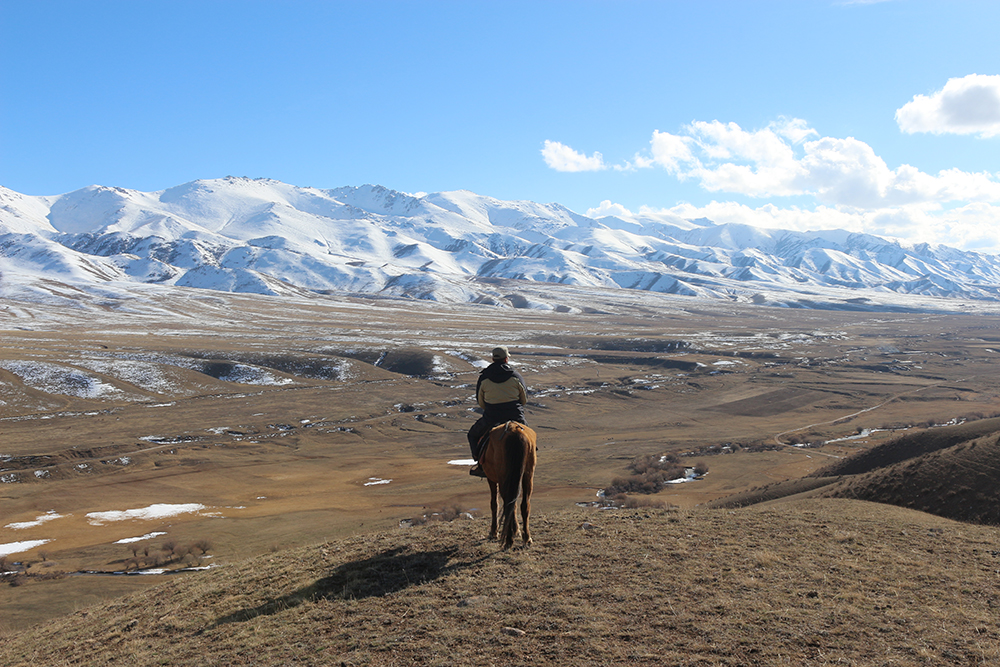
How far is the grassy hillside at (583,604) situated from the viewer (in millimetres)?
7660

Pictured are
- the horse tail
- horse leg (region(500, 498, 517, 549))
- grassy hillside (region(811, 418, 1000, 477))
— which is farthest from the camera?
grassy hillside (region(811, 418, 1000, 477))

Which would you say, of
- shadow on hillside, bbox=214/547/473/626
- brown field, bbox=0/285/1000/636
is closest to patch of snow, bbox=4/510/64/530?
brown field, bbox=0/285/1000/636

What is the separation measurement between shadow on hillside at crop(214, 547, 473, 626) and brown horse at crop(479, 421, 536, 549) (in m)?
1.16

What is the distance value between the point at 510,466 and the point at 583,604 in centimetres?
296

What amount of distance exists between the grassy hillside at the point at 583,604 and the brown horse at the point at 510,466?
615mm

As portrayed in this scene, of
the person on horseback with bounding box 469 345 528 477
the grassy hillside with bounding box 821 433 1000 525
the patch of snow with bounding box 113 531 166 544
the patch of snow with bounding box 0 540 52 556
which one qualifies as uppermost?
the person on horseback with bounding box 469 345 528 477

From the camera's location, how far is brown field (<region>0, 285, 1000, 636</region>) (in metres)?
35.9

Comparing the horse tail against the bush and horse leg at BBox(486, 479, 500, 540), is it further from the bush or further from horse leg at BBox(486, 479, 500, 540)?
the bush

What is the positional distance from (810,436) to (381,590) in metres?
63.0

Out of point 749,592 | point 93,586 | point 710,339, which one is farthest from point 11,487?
point 710,339

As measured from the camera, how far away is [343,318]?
199750 millimetres

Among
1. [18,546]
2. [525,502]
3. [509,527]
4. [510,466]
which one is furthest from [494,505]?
[18,546]

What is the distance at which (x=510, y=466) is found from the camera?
11.3m

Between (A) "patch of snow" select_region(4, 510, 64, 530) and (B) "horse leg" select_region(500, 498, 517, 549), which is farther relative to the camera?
(A) "patch of snow" select_region(4, 510, 64, 530)
